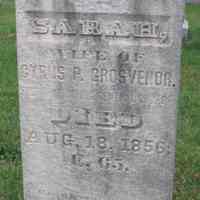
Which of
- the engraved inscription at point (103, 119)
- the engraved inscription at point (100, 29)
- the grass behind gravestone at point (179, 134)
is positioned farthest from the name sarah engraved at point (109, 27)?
the grass behind gravestone at point (179, 134)

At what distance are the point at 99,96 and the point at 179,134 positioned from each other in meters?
2.66

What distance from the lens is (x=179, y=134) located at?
5.40 m

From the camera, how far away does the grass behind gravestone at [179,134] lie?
4250 mm

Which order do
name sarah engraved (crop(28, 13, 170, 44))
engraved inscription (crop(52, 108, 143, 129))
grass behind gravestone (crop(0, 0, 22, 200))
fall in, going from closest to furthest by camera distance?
name sarah engraved (crop(28, 13, 170, 44)) → engraved inscription (crop(52, 108, 143, 129)) → grass behind gravestone (crop(0, 0, 22, 200))

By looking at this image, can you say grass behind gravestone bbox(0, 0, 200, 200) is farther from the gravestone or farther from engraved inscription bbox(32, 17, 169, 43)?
engraved inscription bbox(32, 17, 169, 43)

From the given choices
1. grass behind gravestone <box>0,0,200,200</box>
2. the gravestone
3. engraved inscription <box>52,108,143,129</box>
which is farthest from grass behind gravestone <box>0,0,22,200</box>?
engraved inscription <box>52,108,143,129</box>

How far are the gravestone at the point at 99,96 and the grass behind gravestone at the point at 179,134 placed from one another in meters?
1.09

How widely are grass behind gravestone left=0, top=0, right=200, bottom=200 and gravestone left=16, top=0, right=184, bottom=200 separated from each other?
1090 millimetres

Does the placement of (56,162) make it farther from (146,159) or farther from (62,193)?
(146,159)

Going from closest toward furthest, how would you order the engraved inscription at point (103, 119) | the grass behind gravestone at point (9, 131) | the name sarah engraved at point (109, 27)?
1. the name sarah engraved at point (109, 27)
2. the engraved inscription at point (103, 119)
3. the grass behind gravestone at point (9, 131)

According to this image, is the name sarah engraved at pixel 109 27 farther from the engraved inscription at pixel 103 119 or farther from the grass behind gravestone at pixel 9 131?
the grass behind gravestone at pixel 9 131

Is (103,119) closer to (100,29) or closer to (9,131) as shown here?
(100,29)

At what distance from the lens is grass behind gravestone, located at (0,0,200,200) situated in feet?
13.9

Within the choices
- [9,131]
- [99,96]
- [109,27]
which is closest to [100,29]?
[109,27]
